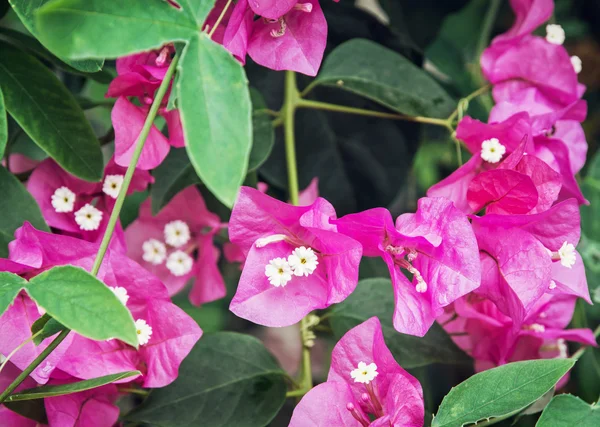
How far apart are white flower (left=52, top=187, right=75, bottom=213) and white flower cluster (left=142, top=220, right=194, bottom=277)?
0.10m

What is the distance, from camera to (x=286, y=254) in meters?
0.58

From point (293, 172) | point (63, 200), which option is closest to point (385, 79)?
point (293, 172)

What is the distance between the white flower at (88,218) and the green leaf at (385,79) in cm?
29

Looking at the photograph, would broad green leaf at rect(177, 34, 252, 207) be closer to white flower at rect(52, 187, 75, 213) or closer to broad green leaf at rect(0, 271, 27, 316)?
broad green leaf at rect(0, 271, 27, 316)

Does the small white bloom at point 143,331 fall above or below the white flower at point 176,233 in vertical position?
above

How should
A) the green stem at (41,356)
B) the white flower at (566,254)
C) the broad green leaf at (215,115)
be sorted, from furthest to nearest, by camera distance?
the white flower at (566,254) < the green stem at (41,356) < the broad green leaf at (215,115)

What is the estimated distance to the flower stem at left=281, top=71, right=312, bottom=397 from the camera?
684 mm

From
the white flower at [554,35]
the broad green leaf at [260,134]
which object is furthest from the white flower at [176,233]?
the white flower at [554,35]

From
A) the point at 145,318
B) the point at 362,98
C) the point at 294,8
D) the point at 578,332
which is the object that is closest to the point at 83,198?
the point at 145,318

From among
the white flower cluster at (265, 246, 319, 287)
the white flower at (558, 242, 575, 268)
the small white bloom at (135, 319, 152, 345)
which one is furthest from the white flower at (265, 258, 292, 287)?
the white flower at (558, 242, 575, 268)

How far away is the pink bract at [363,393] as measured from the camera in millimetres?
541

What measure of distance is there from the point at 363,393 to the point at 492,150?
25 centimetres

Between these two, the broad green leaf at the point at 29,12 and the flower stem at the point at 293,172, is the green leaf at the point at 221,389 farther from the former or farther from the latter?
the broad green leaf at the point at 29,12

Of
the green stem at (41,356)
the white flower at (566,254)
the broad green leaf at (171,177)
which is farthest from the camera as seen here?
the broad green leaf at (171,177)
